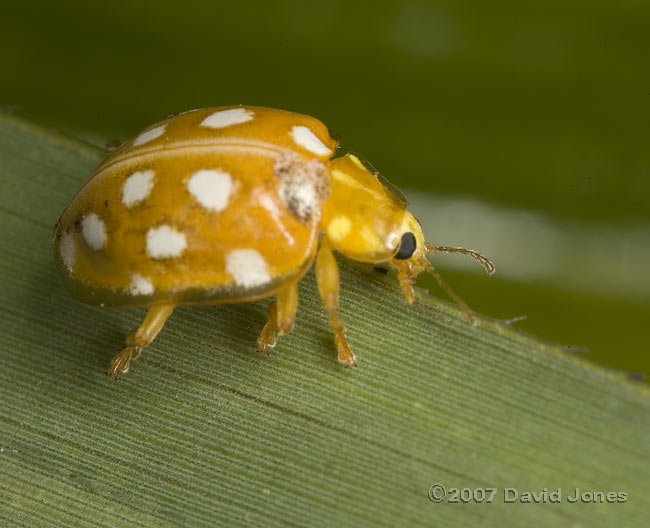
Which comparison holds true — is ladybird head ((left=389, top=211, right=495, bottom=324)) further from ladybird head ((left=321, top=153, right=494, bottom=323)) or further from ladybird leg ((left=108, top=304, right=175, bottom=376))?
ladybird leg ((left=108, top=304, right=175, bottom=376))

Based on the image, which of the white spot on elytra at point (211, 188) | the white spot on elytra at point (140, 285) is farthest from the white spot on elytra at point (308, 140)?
the white spot on elytra at point (140, 285)

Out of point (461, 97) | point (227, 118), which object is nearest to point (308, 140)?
point (227, 118)

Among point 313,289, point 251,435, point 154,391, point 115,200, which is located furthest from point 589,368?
point 115,200

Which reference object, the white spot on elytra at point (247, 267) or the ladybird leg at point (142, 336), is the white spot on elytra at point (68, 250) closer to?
the ladybird leg at point (142, 336)

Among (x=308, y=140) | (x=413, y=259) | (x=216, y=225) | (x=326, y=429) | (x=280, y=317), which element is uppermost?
(x=308, y=140)

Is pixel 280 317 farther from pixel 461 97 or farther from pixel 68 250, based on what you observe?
pixel 461 97

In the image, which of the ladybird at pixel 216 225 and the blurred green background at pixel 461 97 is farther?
the blurred green background at pixel 461 97

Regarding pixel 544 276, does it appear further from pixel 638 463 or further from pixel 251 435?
pixel 251 435
